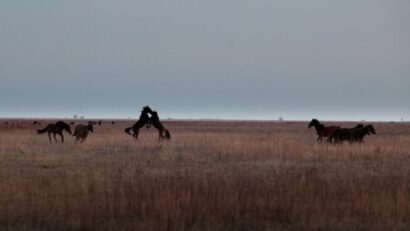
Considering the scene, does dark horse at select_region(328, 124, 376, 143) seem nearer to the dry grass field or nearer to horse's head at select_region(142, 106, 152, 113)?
horse's head at select_region(142, 106, 152, 113)

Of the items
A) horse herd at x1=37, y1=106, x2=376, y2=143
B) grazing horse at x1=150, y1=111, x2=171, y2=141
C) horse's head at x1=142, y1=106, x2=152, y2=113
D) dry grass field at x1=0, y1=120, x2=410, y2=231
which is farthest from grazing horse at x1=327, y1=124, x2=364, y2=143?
dry grass field at x1=0, y1=120, x2=410, y2=231

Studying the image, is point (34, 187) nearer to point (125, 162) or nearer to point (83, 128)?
point (125, 162)

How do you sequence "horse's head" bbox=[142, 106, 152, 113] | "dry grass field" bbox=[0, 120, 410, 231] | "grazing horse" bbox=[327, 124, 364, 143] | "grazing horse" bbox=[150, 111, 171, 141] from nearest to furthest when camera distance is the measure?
"dry grass field" bbox=[0, 120, 410, 231] < "grazing horse" bbox=[327, 124, 364, 143] < "grazing horse" bbox=[150, 111, 171, 141] < "horse's head" bbox=[142, 106, 152, 113]

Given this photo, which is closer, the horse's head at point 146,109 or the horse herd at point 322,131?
the horse herd at point 322,131

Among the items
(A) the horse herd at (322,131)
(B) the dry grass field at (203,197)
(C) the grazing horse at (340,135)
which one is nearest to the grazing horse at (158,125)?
(A) the horse herd at (322,131)

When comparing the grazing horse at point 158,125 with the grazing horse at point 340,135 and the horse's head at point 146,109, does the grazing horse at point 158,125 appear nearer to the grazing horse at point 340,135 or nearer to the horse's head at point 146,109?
the horse's head at point 146,109

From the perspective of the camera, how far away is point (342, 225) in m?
10.2

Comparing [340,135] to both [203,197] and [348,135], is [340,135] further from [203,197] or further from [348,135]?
[203,197]

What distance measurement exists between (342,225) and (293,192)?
2.44 metres

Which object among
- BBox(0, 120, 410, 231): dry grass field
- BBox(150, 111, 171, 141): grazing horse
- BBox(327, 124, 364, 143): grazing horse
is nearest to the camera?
BBox(0, 120, 410, 231): dry grass field

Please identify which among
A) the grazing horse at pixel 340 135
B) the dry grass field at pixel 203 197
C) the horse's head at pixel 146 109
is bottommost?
the dry grass field at pixel 203 197

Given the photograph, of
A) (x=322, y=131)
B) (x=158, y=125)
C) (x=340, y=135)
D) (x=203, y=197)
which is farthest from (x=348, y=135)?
(x=203, y=197)

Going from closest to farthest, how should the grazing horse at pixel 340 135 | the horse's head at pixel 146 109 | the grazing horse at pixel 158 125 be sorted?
the grazing horse at pixel 340 135 → the grazing horse at pixel 158 125 → the horse's head at pixel 146 109

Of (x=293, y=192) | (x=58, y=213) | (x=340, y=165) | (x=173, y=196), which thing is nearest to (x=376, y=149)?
(x=340, y=165)
